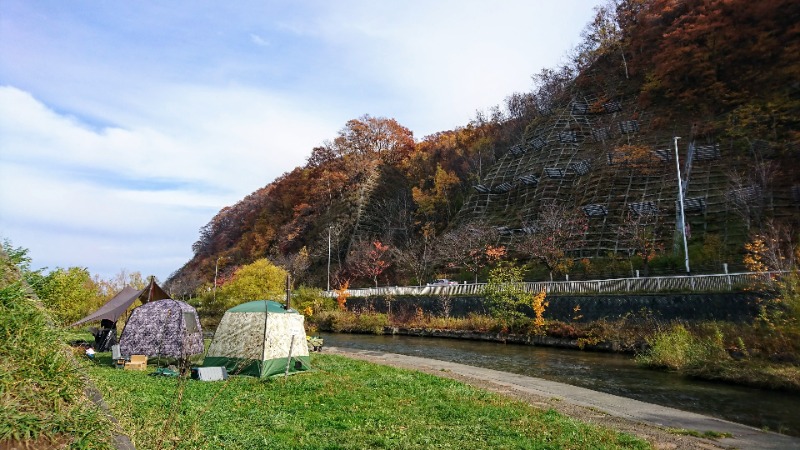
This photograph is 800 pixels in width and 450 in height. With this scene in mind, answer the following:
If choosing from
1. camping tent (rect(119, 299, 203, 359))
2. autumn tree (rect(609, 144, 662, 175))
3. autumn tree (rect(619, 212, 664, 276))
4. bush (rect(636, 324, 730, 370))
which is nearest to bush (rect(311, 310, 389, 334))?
autumn tree (rect(619, 212, 664, 276))

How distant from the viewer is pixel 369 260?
63.3m

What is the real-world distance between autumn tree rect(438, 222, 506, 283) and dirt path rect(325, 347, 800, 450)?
108 feet

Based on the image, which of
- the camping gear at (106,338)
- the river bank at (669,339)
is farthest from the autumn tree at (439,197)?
the camping gear at (106,338)

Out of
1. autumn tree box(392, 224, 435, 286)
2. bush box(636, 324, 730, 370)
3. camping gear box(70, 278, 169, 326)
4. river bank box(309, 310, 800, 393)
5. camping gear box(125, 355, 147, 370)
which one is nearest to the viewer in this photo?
camping gear box(125, 355, 147, 370)

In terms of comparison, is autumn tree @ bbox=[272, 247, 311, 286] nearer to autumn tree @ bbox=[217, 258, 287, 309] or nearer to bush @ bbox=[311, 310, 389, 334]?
autumn tree @ bbox=[217, 258, 287, 309]

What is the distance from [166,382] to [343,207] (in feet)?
227

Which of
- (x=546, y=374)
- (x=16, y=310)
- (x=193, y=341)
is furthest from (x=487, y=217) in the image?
(x=16, y=310)

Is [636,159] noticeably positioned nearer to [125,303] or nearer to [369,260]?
[369,260]

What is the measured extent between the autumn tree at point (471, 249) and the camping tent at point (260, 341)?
34.4 metres

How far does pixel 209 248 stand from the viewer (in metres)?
122

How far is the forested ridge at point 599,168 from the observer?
136ft

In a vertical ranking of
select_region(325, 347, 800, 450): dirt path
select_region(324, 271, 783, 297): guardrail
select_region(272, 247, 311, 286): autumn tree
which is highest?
select_region(272, 247, 311, 286): autumn tree

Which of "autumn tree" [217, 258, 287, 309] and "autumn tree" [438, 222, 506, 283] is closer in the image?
"autumn tree" [217, 258, 287, 309]

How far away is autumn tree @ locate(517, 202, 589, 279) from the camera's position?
42.1 meters
